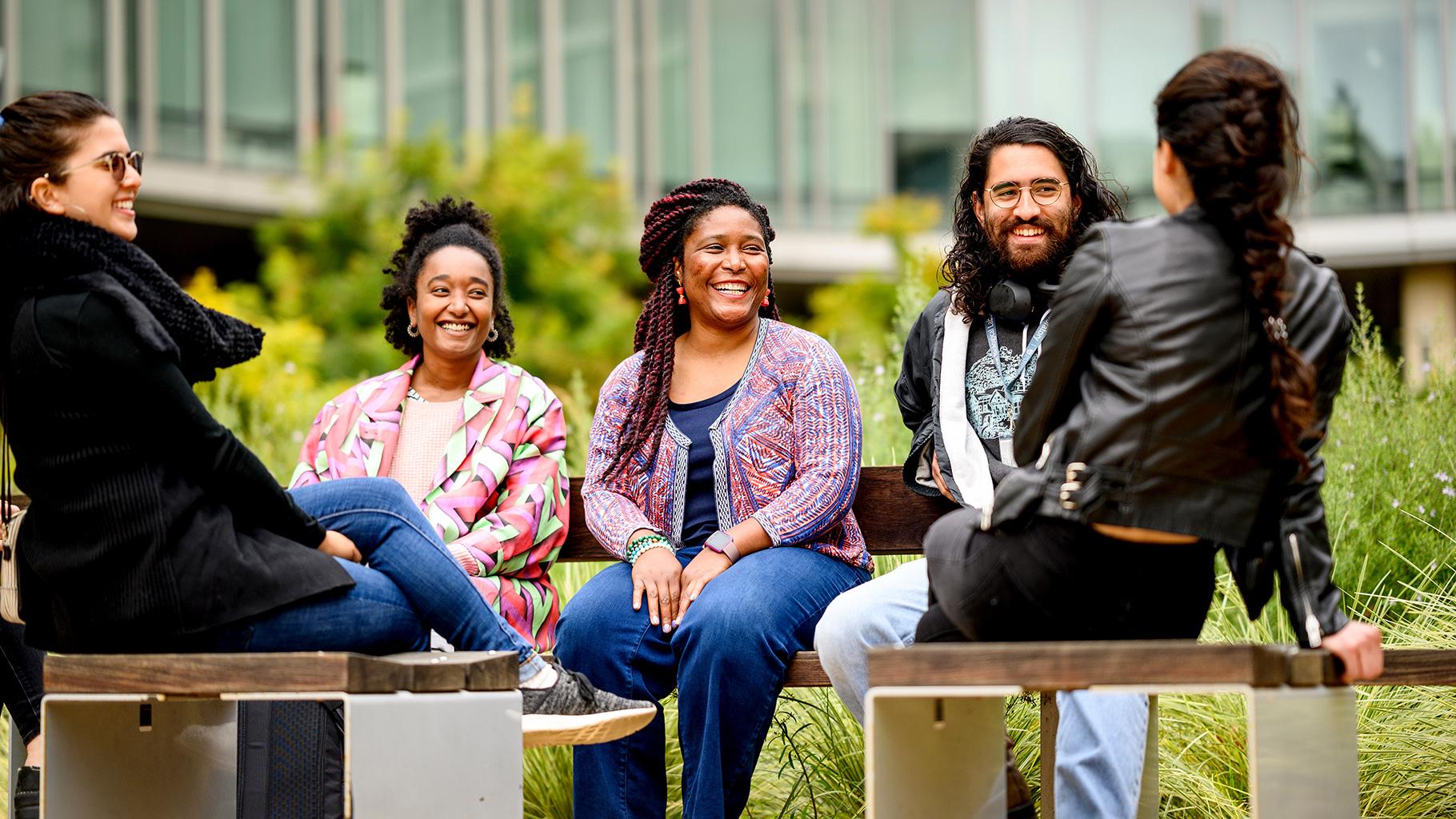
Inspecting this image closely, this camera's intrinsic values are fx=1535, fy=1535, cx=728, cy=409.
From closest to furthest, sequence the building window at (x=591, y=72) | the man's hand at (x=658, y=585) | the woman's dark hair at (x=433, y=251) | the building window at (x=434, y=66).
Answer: the man's hand at (x=658, y=585) < the woman's dark hair at (x=433, y=251) < the building window at (x=434, y=66) < the building window at (x=591, y=72)

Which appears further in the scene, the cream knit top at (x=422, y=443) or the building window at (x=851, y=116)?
the building window at (x=851, y=116)

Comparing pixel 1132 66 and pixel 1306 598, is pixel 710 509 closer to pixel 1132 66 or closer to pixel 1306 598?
pixel 1306 598

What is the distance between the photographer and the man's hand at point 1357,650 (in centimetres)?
288

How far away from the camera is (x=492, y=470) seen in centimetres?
436

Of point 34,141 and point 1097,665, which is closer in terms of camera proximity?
point 1097,665

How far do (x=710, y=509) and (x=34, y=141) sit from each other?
1.99m

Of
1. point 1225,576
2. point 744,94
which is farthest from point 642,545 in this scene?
point 744,94

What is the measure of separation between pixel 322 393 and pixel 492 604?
623cm

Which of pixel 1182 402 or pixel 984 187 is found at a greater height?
pixel 984 187

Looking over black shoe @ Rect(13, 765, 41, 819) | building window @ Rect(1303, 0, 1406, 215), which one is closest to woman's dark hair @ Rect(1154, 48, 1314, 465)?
black shoe @ Rect(13, 765, 41, 819)

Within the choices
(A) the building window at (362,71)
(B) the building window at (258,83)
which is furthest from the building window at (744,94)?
(B) the building window at (258,83)

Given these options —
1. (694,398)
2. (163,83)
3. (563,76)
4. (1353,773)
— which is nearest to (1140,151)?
(563,76)

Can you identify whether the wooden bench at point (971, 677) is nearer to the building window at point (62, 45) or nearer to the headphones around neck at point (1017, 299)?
the headphones around neck at point (1017, 299)

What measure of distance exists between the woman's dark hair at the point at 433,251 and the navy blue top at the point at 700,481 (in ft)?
2.68
